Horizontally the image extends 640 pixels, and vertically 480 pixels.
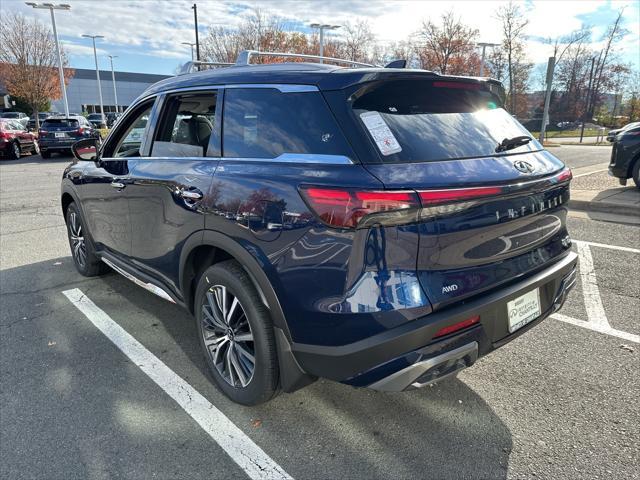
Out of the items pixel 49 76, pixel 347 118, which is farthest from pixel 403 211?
pixel 49 76

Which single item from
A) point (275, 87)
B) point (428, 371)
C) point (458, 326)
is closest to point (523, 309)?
point (458, 326)

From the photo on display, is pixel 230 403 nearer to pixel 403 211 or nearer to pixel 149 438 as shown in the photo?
pixel 149 438

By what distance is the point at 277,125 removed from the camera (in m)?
2.41

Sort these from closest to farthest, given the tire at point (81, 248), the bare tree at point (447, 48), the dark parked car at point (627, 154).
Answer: the tire at point (81, 248) → the dark parked car at point (627, 154) → the bare tree at point (447, 48)

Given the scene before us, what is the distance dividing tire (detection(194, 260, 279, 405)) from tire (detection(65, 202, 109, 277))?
221cm

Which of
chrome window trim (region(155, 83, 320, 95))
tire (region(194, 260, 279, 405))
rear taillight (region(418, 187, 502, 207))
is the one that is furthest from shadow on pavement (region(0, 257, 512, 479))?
chrome window trim (region(155, 83, 320, 95))

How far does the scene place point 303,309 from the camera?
2154 millimetres

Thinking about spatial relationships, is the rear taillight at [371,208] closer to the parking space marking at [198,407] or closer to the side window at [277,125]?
the side window at [277,125]

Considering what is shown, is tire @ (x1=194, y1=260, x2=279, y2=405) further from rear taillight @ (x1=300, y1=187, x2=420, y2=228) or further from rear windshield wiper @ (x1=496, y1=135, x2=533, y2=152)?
rear windshield wiper @ (x1=496, y1=135, x2=533, y2=152)

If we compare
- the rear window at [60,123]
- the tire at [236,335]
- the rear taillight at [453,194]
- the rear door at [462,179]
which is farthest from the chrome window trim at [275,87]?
the rear window at [60,123]

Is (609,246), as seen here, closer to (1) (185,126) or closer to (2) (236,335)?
(2) (236,335)

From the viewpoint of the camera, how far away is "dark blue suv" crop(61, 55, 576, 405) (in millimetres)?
1980

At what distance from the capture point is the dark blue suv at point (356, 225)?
198 centimetres

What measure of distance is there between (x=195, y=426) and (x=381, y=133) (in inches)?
73.2
